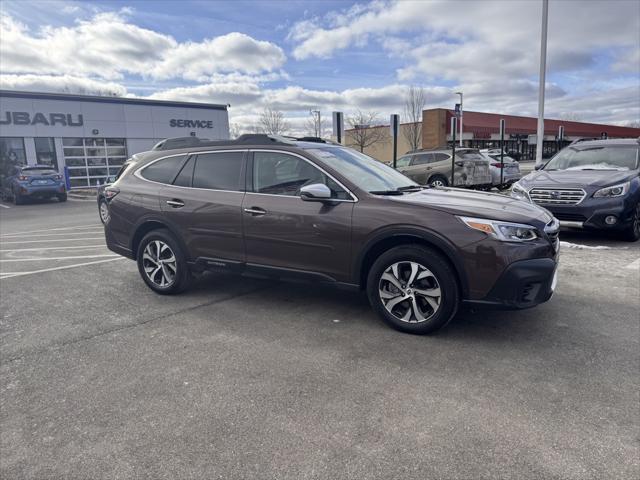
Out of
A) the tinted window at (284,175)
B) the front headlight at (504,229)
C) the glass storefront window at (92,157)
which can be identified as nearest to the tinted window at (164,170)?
the tinted window at (284,175)

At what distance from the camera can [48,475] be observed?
234 cm

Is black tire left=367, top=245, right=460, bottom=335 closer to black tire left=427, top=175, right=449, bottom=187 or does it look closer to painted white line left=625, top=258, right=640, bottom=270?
painted white line left=625, top=258, right=640, bottom=270

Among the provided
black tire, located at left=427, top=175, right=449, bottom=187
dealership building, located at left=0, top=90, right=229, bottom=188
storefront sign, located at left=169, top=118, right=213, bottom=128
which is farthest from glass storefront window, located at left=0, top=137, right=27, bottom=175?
black tire, located at left=427, top=175, right=449, bottom=187

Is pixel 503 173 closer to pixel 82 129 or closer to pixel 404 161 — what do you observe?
pixel 404 161

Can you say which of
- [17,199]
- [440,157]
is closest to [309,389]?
[440,157]

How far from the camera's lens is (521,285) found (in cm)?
354

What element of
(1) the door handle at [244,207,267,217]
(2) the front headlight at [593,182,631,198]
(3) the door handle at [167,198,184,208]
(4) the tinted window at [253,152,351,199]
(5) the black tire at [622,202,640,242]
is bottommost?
(5) the black tire at [622,202,640,242]

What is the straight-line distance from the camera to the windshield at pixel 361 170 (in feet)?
14.1

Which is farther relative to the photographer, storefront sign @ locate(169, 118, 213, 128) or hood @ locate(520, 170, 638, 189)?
storefront sign @ locate(169, 118, 213, 128)

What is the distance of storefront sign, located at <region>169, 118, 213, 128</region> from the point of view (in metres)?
31.7

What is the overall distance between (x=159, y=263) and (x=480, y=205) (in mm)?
3478

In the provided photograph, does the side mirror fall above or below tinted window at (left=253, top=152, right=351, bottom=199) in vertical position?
below

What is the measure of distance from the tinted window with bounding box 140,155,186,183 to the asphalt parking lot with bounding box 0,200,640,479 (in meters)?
1.37

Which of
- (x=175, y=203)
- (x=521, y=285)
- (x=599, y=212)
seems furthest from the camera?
(x=599, y=212)
